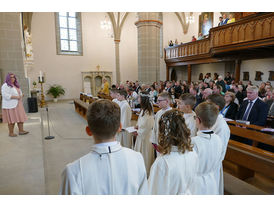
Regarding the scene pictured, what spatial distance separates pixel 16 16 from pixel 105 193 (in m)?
8.33

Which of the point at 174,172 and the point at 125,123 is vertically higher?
the point at 174,172

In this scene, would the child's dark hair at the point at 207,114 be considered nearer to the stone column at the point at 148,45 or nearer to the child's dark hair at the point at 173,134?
the child's dark hair at the point at 173,134

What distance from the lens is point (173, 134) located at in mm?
1437

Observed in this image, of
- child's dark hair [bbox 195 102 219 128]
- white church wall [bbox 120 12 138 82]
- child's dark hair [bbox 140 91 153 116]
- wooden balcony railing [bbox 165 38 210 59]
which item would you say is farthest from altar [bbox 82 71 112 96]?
child's dark hair [bbox 195 102 219 128]

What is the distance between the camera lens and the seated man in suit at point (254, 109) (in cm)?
358

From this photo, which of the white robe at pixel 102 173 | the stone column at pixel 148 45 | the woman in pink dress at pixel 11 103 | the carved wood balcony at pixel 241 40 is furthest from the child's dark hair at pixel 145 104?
the stone column at pixel 148 45

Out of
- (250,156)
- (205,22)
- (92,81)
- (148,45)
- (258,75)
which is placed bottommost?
(250,156)

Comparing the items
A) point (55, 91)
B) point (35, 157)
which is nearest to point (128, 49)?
point (55, 91)

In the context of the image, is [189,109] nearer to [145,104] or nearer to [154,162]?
[145,104]

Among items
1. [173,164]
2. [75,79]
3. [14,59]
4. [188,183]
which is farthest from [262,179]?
[75,79]

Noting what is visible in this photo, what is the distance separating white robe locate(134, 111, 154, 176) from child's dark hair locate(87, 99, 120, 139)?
1.99m

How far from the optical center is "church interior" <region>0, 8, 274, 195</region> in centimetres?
304

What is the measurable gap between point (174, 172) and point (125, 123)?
2564 mm

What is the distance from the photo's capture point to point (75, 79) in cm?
1585
